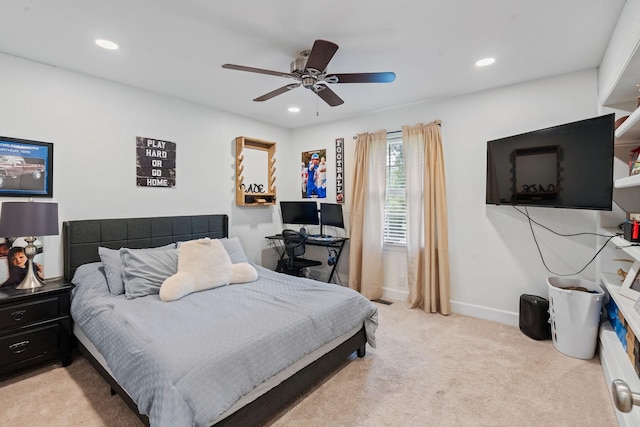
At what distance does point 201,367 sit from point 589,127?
304cm

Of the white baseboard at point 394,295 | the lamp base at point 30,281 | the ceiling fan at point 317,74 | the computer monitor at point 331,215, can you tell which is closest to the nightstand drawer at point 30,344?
the lamp base at point 30,281

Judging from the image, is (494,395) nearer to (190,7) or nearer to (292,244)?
(292,244)

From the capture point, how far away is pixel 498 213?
11.0 ft

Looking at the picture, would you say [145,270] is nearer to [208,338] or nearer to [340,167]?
[208,338]

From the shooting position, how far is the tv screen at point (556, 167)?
2.18 metres

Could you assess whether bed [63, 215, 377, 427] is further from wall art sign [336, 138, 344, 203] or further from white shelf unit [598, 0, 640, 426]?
wall art sign [336, 138, 344, 203]

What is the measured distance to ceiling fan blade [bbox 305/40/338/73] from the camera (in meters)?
1.89

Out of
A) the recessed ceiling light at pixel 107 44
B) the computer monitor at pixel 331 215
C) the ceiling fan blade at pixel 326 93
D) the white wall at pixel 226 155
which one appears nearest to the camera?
the recessed ceiling light at pixel 107 44

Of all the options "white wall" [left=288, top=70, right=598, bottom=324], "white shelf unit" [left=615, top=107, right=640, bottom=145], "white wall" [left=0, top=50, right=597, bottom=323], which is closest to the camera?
"white shelf unit" [left=615, top=107, right=640, bottom=145]

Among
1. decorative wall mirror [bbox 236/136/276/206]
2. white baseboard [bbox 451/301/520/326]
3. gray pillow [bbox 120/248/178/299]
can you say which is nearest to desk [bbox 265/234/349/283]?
decorative wall mirror [bbox 236/136/276/206]

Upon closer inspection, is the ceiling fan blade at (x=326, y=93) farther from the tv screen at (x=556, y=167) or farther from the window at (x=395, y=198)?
the tv screen at (x=556, y=167)

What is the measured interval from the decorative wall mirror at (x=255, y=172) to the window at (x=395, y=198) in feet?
5.64

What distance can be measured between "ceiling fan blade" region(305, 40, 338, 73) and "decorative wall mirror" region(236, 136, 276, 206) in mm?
2273

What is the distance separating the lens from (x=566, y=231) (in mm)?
2963
